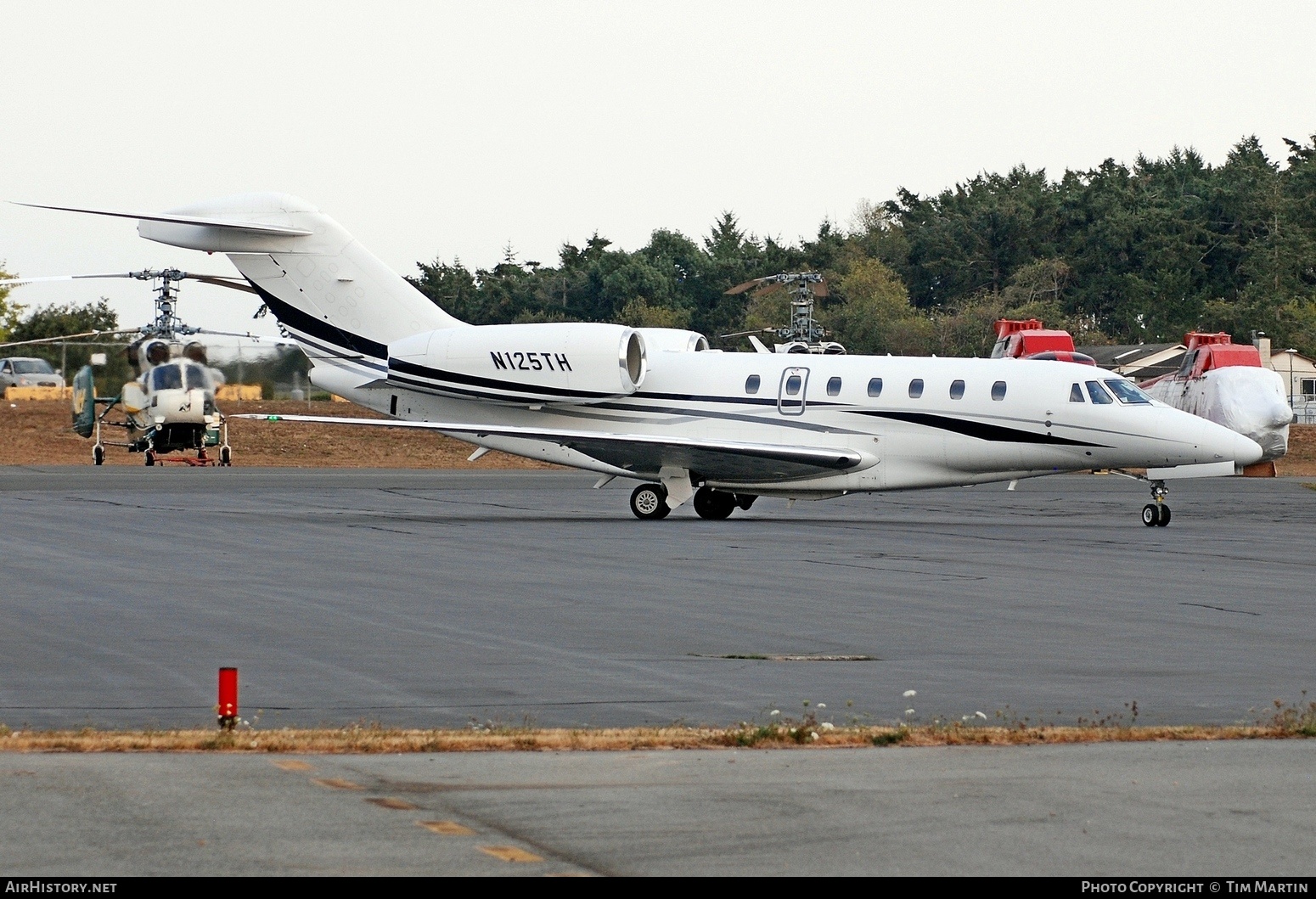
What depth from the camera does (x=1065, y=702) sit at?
1127 cm

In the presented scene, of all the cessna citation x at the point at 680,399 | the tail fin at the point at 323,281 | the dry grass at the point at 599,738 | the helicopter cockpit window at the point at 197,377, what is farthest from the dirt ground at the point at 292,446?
the dry grass at the point at 599,738

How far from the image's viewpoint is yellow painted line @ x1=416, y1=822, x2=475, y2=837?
736 cm

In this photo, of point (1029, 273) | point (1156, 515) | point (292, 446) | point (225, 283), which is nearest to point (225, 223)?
point (225, 283)

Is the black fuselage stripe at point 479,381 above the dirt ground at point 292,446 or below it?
above

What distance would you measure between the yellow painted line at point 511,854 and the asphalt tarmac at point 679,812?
0.04 ft

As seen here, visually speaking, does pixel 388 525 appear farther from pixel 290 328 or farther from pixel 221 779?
pixel 221 779

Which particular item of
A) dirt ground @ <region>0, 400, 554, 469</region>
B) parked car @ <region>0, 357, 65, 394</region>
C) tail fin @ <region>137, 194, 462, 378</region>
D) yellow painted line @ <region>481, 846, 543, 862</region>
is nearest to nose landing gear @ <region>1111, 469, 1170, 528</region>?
tail fin @ <region>137, 194, 462, 378</region>

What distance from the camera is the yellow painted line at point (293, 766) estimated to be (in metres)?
8.79

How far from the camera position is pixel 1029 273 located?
10412 cm

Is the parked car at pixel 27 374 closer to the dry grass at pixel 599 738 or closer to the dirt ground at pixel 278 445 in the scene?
the dirt ground at pixel 278 445

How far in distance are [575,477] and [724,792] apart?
43990 mm

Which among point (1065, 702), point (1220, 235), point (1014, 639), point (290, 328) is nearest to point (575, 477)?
point (290, 328)

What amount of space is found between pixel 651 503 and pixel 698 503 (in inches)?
53.3

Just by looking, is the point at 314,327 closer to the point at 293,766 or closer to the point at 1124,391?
the point at 1124,391
